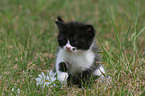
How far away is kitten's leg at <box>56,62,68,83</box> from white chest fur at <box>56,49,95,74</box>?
0.26 ft

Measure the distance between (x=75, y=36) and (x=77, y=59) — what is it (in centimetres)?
42

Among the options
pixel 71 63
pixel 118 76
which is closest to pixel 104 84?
pixel 118 76

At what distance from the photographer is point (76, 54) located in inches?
146

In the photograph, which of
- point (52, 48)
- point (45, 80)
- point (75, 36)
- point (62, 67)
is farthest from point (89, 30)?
point (52, 48)

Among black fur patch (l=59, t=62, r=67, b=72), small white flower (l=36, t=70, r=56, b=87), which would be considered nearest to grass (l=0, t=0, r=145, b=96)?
small white flower (l=36, t=70, r=56, b=87)

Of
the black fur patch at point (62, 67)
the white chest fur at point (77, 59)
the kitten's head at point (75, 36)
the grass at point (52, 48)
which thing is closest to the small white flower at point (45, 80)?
the grass at point (52, 48)

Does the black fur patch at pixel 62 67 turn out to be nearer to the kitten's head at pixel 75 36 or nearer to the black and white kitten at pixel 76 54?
the black and white kitten at pixel 76 54

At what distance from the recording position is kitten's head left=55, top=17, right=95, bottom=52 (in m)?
3.50

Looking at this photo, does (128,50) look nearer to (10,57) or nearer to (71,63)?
(71,63)

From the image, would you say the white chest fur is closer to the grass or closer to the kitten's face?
the kitten's face

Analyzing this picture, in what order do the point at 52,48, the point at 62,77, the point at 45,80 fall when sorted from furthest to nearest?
1. the point at 52,48
2. the point at 62,77
3. the point at 45,80

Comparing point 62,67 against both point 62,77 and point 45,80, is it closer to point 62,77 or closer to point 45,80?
point 62,77

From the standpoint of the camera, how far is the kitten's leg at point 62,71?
3652 millimetres

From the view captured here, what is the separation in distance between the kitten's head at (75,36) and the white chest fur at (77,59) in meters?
0.16
